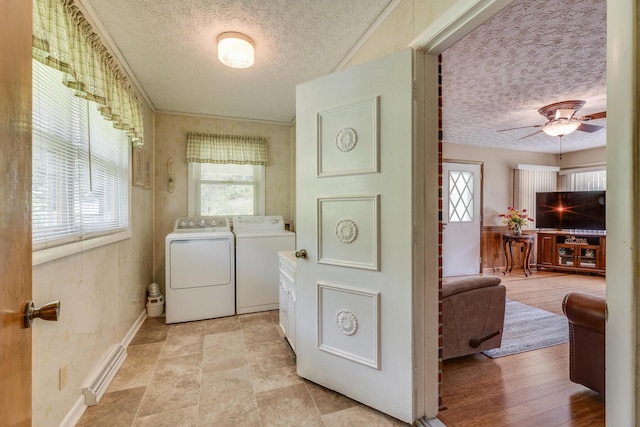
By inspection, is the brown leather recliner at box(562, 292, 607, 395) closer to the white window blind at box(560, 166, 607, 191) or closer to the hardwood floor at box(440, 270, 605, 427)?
the hardwood floor at box(440, 270, 605, 427)

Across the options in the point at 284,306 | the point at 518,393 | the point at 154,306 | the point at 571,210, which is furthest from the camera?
the point at 571,210

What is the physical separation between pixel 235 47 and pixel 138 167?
1.66 metres

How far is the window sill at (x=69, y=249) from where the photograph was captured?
126 centimetres

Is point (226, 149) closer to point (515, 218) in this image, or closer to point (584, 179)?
point (515, 218)

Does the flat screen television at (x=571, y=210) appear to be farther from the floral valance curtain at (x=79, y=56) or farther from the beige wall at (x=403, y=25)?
the floral valance curtain at (x=79, y=56)

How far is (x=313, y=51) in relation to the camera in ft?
7.14

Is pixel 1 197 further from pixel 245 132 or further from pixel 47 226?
pixel 245 132

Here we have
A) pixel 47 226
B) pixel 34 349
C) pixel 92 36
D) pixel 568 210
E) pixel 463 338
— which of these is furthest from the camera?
pixel 568 210

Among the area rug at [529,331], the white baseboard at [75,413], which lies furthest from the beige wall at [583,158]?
the white baseboard at [75,413]

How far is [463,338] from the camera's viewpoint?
2.11 m

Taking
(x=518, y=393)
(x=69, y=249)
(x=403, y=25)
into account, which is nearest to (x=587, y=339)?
(x=518, y=393)

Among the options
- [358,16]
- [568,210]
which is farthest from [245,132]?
[568,210]

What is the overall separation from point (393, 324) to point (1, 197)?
158cm

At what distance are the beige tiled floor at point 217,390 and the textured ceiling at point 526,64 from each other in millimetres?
2569
